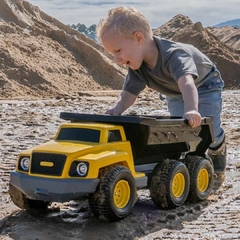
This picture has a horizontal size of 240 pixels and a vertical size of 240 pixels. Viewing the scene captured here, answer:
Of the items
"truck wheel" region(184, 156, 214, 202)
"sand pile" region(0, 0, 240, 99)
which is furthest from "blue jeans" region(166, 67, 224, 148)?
"sand pile" region(0, 0, 240, 99)

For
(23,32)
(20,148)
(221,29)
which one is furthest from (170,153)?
(221,29)

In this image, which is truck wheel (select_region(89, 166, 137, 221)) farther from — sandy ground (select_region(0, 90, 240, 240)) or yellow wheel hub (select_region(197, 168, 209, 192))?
yellow wheel hub (select_region(197, 168, 209, 192))

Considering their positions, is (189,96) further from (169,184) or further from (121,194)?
(121,194)

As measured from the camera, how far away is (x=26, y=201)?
10.5ft

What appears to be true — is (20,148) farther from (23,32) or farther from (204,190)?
(23,32)

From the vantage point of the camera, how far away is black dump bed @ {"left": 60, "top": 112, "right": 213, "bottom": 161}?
3.29 metres

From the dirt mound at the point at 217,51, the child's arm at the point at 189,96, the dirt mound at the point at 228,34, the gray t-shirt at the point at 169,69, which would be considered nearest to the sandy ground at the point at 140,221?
the child's arm at the point at 189,96

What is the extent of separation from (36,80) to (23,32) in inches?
134

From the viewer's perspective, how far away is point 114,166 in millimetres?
3070

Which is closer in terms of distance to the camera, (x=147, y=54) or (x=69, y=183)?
(x=69, y=183)

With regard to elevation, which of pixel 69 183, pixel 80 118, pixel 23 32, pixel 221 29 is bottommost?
pixel 69 183

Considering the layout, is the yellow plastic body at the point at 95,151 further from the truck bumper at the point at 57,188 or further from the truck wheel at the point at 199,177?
the truck wheel at the point at 199,177

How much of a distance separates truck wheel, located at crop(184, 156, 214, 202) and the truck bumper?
829 millimetres

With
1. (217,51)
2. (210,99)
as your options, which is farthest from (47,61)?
(210,99)
